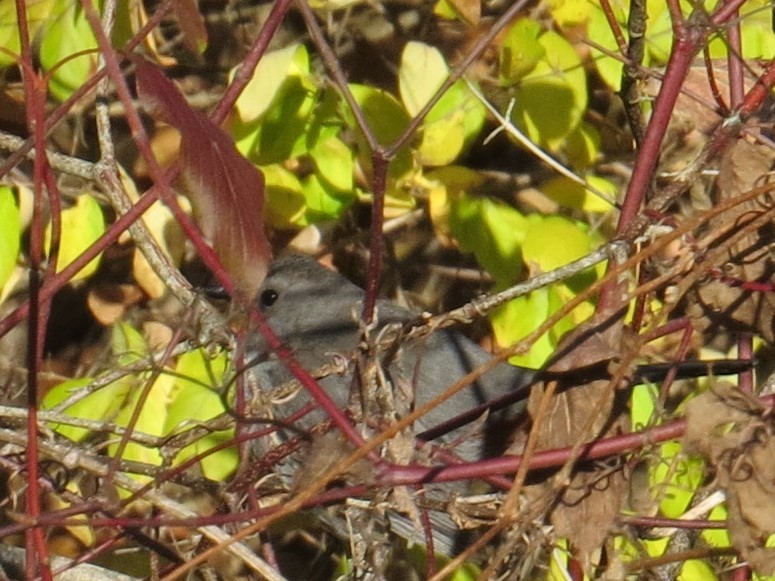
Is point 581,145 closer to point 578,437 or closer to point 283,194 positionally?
point 283,194

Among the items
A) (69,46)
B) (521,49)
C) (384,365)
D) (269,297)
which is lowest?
(269,297)

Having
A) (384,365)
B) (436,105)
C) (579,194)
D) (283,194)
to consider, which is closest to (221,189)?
(384,365)

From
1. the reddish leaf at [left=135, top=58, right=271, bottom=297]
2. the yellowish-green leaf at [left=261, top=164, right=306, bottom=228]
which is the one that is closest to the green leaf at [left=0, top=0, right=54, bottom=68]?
the yellowish-green leaf at [left=261, top=164, right=306, bottom=228]

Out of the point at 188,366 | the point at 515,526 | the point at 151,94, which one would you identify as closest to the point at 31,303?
the point at 151,94

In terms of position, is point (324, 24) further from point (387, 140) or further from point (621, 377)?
point (621, 377)

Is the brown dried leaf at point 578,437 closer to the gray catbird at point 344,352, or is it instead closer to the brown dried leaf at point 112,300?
the gray catbird at point 344,352

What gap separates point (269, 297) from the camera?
13.1ft

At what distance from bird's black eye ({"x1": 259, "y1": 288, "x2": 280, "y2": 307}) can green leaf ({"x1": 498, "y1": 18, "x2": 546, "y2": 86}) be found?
1.33 metres

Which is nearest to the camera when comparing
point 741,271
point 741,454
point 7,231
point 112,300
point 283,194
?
point 741,454

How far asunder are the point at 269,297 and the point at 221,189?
107 inches

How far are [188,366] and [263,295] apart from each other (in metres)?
1.21

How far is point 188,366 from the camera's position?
277 cm

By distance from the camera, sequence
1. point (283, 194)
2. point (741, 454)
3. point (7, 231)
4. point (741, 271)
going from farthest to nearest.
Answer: point (283, 194) → point (7, 231) → point (741, 271) → point (741, 454)

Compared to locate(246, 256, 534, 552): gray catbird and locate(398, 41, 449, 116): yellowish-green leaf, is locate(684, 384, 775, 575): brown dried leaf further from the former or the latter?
locate(398, 41, 449, 116): yellowish-green leaf
